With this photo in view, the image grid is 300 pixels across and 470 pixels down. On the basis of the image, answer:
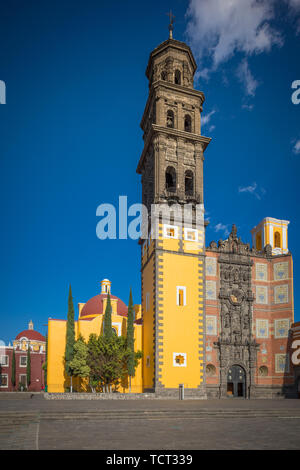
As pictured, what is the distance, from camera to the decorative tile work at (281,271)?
38500mm

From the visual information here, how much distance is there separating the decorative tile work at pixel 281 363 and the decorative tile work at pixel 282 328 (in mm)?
1676

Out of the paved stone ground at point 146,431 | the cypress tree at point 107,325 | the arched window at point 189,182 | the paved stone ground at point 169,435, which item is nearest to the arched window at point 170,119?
the arched window at point 189,182

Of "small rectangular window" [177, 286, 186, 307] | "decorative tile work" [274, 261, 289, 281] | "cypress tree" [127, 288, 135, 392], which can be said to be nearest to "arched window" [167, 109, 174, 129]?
"small rectangular window" [177, 286, 186, 307]

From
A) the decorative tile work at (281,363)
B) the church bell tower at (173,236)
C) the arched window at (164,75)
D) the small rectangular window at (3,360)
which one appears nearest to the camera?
the church bell tower at (173,236)

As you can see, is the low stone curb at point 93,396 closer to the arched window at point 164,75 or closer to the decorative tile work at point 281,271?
the decorative tile work at point 281,271

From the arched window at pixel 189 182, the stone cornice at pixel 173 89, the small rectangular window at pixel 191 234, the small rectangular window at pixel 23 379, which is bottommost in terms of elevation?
the small rectangular window at pixel 23 379

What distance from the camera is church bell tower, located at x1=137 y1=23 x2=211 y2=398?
107 feet

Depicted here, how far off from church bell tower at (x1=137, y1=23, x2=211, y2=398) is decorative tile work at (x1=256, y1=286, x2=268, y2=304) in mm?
6566

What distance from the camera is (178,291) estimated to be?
33.8 meters

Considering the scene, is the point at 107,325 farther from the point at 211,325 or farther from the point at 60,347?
the point at 211,325

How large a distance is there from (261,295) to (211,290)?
492 centimetres
